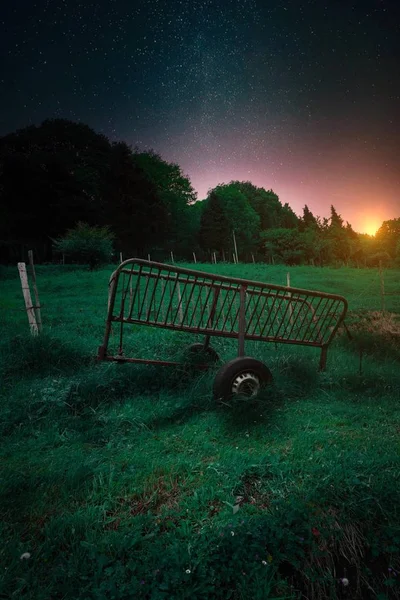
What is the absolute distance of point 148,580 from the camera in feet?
7.67

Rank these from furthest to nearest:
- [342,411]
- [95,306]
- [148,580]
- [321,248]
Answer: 1. [321,248]
2. [95,306]
3. [342,411]
4. [148,580]

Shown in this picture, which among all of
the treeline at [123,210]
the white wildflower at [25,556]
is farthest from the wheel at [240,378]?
the treeline at [123,210]

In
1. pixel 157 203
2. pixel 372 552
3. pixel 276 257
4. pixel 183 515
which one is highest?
pixel 157 203

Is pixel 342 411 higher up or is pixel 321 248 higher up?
pixel 321 248

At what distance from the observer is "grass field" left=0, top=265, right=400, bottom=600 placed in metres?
2.46

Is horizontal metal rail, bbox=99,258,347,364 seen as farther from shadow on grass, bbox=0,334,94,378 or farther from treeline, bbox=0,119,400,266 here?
treeline, bbox=0,119,400,266

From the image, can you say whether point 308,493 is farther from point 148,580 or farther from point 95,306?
point 95,306

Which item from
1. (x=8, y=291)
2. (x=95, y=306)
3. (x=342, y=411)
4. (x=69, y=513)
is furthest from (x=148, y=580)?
(x=8, y=291)

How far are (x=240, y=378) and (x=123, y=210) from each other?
3830cm

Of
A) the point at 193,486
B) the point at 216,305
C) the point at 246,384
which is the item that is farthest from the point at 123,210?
the point at 193,486

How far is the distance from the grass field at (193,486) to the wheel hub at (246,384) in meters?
0.27

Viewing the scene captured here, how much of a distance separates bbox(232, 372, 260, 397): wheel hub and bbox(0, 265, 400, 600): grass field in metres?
0.27

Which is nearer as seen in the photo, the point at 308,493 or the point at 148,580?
the point at 148,580

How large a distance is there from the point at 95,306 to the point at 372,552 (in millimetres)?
13476
